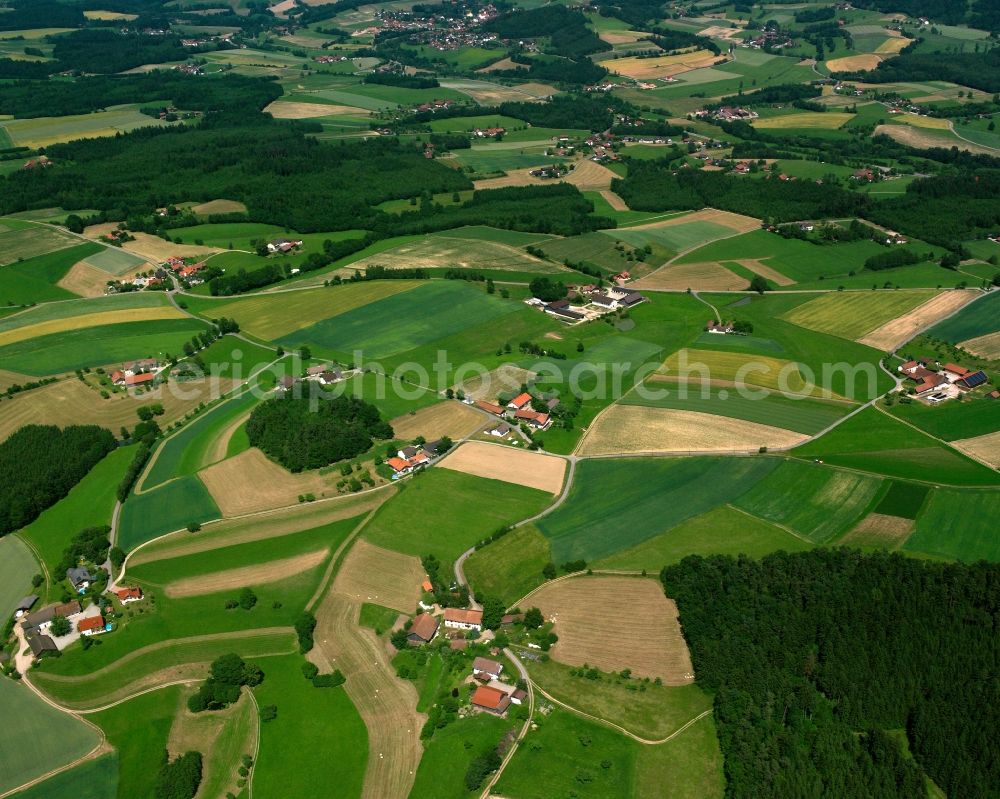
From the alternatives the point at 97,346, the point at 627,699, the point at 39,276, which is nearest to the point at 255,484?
the point at 627,699

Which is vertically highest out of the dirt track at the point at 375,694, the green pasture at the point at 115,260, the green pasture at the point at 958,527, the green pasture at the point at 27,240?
the green pasture at the point at 27,240

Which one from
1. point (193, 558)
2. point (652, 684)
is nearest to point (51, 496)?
point (193, 558)

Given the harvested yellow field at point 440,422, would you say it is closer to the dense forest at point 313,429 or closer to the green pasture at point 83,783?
the dense forest at point 313,429

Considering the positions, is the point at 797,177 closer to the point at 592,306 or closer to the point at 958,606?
the point at 592,306

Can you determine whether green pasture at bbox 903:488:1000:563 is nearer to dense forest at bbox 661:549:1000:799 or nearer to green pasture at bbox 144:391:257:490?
dense forest at bbox 661:549:1000:799

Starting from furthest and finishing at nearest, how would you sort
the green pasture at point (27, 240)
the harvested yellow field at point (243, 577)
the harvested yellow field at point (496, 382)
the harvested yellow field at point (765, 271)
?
the green pasture at point (27, 240)
the harvested yellow field at point (765, 271)
the harvested yellow field at point (496, 382)
the harvested yellow field at point (243, 577)

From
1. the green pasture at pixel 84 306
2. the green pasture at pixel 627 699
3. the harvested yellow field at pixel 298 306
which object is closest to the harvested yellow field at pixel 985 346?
the green pasture at pixel 627 699
